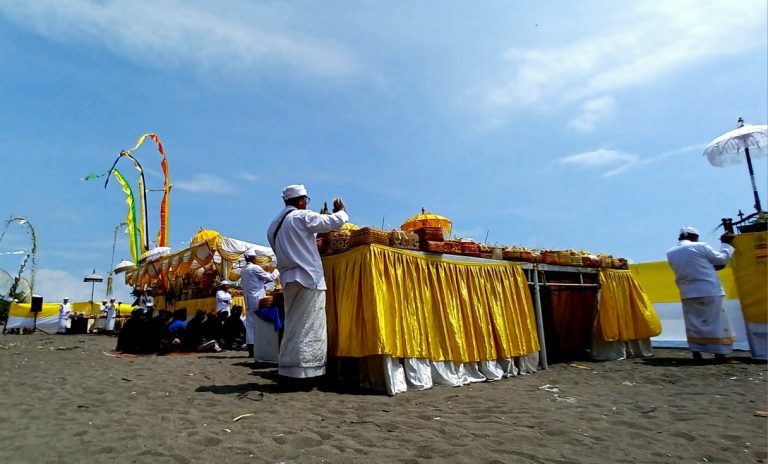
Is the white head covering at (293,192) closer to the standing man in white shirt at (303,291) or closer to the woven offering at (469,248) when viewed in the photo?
the standing man in white shirt at (303,291)

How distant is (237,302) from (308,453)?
35.1ft

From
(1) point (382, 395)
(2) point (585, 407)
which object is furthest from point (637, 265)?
(1) point (382, 395)

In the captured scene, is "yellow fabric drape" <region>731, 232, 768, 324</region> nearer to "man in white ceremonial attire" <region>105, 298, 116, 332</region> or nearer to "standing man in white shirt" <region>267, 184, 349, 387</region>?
"standing man in white shirt" <region>267, 184, 349, 387</region>

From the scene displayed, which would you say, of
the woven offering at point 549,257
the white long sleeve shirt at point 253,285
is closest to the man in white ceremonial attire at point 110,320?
the white long sleeve shirt at point 253,285

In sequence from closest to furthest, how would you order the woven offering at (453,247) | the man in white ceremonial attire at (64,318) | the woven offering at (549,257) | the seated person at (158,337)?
the woven offering at (453,247) < the woven offering at (549,257) < the seated person at (158,337) < the man in white ceremonial attire at (64,318)

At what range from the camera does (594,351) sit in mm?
7742

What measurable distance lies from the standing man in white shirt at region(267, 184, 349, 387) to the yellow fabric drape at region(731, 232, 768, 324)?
6127 mm

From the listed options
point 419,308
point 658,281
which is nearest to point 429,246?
point 419,308

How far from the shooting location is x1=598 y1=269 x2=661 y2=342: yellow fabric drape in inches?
300

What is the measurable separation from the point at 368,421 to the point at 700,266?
6150mm

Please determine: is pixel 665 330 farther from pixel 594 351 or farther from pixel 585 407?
pixel 585 407

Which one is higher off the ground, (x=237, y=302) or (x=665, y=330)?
(x=237, y=302)

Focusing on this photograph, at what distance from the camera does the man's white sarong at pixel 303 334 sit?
422cm

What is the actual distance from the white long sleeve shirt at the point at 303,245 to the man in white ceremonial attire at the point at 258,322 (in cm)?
166
